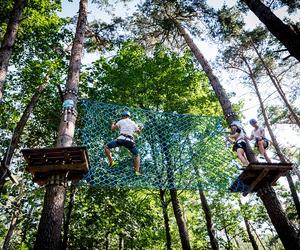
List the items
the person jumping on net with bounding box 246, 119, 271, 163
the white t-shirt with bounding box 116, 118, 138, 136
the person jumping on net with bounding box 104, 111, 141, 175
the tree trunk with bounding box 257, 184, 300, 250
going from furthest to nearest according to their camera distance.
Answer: the person jumping on net with bounding box 246, 119, 271, 163 → the white t-shirt with bounding box 116, 118, 138, 136 → the person jumping on net with bounding box 104, 111, 141, 175 → the tree trunk with bounding box 257, 184, 300, 250

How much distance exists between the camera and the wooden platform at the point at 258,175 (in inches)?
193

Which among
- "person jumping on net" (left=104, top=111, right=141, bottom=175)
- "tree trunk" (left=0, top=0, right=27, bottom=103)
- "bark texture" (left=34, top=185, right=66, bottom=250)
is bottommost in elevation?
"bark texture" (left=34, top=185, right=66, bottom=250)

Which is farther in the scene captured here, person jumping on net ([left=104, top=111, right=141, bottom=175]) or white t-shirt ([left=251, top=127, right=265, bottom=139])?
white t-shirt ([left=251, top=127, right=265, bottom=139])

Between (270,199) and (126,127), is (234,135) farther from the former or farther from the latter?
(126,127)

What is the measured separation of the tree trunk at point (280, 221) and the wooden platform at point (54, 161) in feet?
11.0

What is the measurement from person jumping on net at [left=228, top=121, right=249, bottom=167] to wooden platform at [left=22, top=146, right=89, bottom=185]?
9.91 ft

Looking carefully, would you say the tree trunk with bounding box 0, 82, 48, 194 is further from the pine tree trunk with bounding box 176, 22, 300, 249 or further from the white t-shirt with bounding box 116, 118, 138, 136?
the pine tree trunk with bounding box 176, 22, 300, 249

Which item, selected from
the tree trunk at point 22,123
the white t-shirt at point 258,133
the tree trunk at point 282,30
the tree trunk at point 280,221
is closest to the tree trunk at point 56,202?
the tree trunk at point 22,123

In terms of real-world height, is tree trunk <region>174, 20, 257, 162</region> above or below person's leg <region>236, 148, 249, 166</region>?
above

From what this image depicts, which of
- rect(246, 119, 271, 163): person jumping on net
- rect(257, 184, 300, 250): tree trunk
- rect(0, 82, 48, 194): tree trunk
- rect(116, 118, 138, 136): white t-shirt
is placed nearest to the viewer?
rect(257, 184, 300, 250): tree trunk

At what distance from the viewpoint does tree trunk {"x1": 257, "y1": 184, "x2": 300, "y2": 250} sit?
15.2ft

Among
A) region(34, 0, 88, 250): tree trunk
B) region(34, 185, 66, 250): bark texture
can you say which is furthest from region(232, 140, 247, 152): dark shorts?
region(34, 185, 66, 250): bark texture

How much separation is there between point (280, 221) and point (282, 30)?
3451 mm

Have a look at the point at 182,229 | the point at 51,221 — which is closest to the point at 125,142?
the point at 51,221
